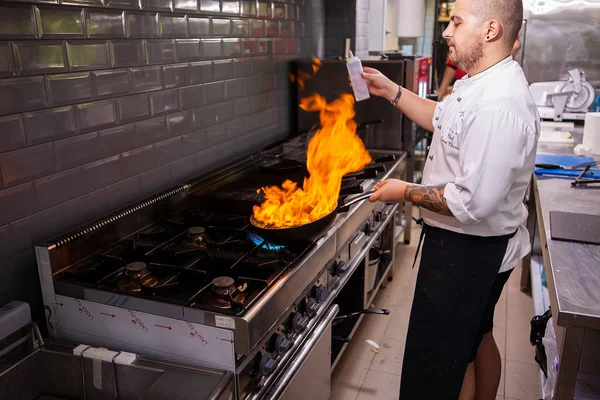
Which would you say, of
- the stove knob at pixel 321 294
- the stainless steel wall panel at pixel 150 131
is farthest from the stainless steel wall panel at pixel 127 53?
the stove knob at pixel 321 294

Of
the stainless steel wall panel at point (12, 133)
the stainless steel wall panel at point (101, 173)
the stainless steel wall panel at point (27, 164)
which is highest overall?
the stainless steel wall panel at point (12, 133)

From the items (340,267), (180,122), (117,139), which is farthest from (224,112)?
(340,267)

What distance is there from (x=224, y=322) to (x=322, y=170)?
50.9 inches

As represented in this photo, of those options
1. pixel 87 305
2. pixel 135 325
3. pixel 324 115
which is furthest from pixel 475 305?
pixel 324 115

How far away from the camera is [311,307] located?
2.04 metres

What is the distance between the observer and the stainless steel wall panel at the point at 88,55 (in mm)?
1796

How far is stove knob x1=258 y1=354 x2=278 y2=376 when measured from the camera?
5.46ft

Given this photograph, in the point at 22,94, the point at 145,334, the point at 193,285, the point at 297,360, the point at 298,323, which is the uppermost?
the point at 22,94

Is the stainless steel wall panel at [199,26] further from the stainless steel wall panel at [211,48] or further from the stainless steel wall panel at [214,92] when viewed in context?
the stainless steel wall panel at [214,92]

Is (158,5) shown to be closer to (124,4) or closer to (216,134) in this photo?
(124,4)

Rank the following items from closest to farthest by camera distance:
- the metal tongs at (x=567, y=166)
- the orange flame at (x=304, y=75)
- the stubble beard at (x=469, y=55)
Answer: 1. the stubble beard at (x=469, y=55)
2. the metal tongs at (x=567, y=166)
3. the orange flame at (x=304, y=75)

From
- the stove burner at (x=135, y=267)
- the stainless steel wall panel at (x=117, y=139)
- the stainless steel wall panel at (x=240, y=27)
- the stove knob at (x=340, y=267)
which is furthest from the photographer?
the stainless steel wall panel at (x=240, y=27)

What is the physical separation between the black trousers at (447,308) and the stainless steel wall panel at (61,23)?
148 centimetres

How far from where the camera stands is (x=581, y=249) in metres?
1.93
